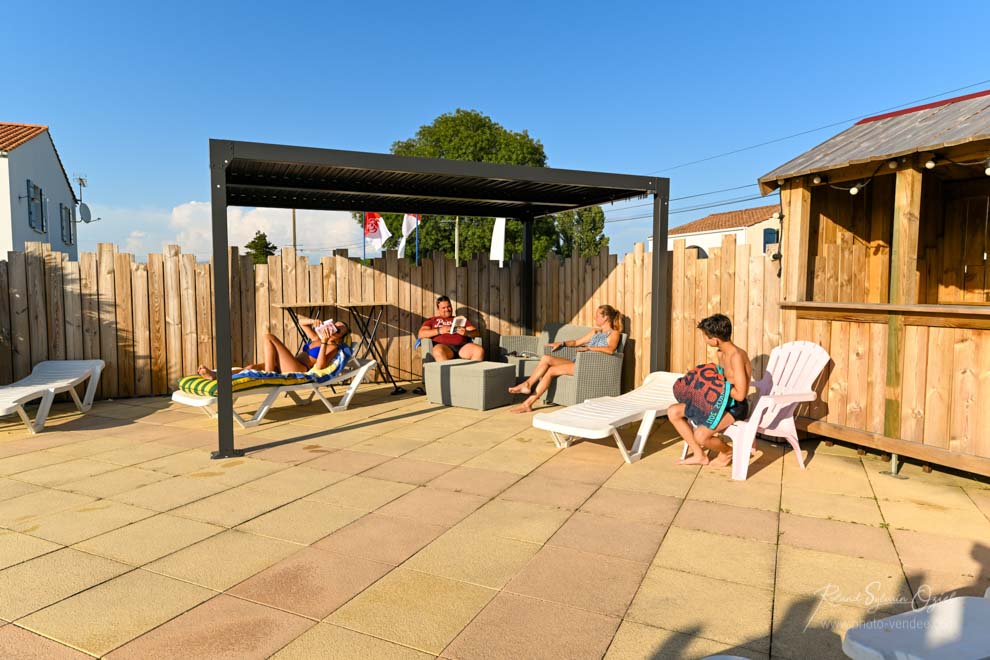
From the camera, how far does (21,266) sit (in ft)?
22.5

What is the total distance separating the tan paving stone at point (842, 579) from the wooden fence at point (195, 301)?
3889 mm

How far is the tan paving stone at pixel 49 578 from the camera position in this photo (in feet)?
8.12

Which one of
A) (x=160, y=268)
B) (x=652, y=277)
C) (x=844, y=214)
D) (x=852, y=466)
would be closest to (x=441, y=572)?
(x=852, y=466)

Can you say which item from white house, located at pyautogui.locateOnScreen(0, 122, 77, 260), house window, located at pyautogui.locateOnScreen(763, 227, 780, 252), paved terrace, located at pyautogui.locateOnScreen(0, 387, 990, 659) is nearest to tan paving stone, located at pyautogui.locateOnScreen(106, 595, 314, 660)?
paved terrace, located at pyautogui.locateOnScreen(0, 387, 990, 659)

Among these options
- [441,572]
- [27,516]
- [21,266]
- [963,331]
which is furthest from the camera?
[21,266]

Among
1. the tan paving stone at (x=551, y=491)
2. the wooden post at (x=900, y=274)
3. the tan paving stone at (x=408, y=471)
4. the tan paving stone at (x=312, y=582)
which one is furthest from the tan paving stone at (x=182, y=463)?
the wooden post at (x=900, y=274)

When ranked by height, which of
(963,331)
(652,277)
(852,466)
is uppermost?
(652,277)

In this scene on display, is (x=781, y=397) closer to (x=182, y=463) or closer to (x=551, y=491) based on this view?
(x=551, y=491)

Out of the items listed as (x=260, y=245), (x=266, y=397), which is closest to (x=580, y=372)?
(x=266, y=397)

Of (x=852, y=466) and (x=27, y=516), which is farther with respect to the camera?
(x=852, y=466)

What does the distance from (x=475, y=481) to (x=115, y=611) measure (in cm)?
221

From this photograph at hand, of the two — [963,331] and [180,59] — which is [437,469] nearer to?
[963,331]

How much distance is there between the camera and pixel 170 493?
154 inches

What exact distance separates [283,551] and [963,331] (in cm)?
435
